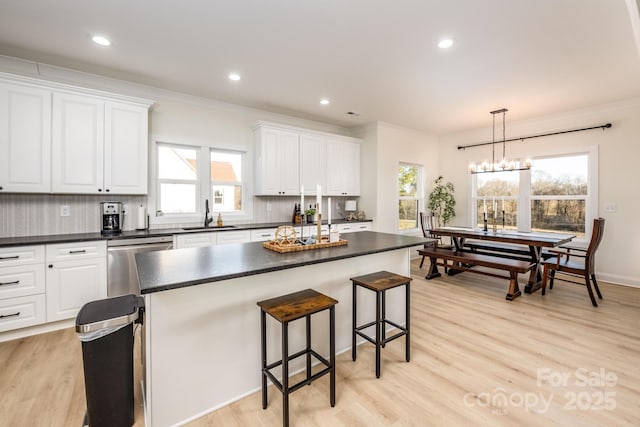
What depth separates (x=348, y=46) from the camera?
2711 millimetres

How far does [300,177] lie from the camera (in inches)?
189

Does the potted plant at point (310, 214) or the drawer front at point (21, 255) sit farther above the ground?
the potted plant at point (310, 214)

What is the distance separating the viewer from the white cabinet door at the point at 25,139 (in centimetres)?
273

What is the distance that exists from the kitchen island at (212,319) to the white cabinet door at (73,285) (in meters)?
1.38

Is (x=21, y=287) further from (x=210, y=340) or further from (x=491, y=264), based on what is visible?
(x=491, y=264)

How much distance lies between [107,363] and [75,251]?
1.86 m

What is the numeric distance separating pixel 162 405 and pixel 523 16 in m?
3.67

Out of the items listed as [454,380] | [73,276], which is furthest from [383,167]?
[73,276]

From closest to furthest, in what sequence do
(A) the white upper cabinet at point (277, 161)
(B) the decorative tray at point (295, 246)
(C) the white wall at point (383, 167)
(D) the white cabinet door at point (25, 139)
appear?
(B) the decorative tray at point (295, 246)
(D) the white cabinet door at point (25, 139)
(A) the white upper cabinet at point (277, 161)
(C) the white wall at point (383, 167)

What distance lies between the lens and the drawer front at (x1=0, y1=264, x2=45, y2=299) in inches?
101

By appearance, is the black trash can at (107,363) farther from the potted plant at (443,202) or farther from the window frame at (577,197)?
the window frame at (577,197)

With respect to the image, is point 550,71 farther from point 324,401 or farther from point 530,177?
point 324,401

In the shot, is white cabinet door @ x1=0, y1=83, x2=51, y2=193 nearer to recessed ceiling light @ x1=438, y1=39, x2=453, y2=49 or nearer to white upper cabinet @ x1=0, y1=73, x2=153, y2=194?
white upper cabinet @ x1=0, y1=73, x2=153, y2=194

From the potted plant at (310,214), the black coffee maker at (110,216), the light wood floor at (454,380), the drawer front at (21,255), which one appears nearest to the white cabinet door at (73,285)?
the drawer front at (21,255)
